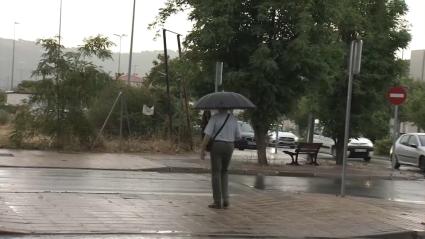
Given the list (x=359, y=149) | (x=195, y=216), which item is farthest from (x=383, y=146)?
(x=195, y=216)

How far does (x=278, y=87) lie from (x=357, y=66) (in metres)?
8.89

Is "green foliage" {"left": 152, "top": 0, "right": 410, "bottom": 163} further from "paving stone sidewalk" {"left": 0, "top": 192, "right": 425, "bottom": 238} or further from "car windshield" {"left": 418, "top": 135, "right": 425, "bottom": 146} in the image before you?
"paving stone sidewalk" {"left": 0, "top": 192, "right": 425, "bottom": 238}

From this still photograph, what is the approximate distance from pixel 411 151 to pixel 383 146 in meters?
17.2

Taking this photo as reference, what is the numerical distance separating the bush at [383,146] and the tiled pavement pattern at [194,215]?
105 ft

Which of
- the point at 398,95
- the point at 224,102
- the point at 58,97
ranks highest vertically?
the point at 398,95

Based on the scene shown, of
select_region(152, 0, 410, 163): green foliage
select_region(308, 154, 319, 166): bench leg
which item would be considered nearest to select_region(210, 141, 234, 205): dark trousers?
select_region(152, 0, 410, 163): green foliage

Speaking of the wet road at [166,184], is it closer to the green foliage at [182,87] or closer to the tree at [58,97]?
the green foliage at [182,87]

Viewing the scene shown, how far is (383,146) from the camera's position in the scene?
4397 cm

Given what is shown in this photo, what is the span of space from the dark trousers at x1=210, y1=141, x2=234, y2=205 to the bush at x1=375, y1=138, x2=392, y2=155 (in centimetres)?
3475

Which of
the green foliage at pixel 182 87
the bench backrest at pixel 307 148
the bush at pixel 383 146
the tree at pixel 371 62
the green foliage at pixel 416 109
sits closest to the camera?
the green foliage at pixel 182 87

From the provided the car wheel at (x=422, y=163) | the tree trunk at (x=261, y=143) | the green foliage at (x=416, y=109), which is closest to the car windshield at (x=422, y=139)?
the car wheel at (x=422, y=163)

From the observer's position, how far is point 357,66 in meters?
13.0

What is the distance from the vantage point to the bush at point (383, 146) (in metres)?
43.7

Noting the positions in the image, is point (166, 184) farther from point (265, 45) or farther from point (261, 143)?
point (261, 143)
